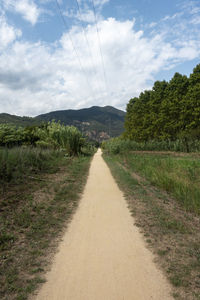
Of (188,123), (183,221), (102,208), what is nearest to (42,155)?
(102,208)

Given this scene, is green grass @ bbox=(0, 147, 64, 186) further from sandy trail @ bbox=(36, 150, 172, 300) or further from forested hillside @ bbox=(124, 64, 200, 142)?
forested hillside @ bbox=(124, 64, 200, 142)

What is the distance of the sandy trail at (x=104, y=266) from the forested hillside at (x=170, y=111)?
652 inches

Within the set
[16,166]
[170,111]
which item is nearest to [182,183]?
[16,166]

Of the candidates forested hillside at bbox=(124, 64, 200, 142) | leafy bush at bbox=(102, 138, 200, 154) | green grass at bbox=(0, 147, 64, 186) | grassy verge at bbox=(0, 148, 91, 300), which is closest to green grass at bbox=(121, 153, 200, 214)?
grassy verge at bbox=(0, 148, 91, 300)

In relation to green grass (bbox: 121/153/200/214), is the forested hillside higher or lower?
higher

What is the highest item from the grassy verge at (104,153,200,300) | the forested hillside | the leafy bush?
the forested hillside

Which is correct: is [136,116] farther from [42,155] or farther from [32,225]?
[32,225]

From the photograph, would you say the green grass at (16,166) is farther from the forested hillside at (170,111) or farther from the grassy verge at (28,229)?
the forested hillside at (170,111)

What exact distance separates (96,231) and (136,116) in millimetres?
27067

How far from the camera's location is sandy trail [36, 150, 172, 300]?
242cm

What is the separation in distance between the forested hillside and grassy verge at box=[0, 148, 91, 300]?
15853 millimetres

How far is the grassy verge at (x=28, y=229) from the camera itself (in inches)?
106

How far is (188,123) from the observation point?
64.0 feet

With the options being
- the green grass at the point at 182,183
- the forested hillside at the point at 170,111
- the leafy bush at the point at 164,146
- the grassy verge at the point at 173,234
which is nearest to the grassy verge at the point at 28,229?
the grassy verge at the point at 173,234
